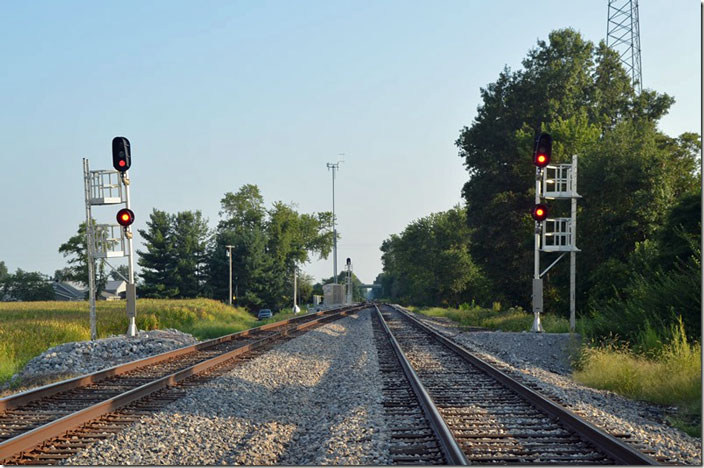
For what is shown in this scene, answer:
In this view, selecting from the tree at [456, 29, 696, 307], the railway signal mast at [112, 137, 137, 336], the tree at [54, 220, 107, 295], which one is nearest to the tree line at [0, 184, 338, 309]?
the tree at [54, 220, 107, 295]

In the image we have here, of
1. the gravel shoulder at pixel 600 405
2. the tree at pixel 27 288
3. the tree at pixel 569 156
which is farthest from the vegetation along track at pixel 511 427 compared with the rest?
the tree at pixel 27 288

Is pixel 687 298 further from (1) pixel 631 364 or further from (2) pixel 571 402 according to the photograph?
(2) pixel 571 402

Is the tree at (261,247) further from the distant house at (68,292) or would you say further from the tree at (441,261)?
the distant house at (68,292)

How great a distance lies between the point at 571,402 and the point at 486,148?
37048 mm

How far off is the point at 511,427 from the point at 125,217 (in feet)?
49.5

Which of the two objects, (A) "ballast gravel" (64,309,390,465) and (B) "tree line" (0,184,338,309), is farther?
(B) "tree line" (0,184,338,309)

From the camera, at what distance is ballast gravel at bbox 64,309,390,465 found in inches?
263

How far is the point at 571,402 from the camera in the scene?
8836 millimetres

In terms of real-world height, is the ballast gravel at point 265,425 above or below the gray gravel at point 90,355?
above

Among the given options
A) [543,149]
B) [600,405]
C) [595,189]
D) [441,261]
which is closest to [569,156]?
[595,189]

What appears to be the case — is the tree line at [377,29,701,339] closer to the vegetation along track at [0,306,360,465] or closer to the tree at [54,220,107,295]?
the vegetation along track at [0,306,360,465]

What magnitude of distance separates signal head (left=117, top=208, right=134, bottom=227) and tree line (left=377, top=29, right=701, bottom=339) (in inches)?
538

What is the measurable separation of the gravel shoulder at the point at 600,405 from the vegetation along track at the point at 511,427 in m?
0.38

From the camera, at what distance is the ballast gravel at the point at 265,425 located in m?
6.67
